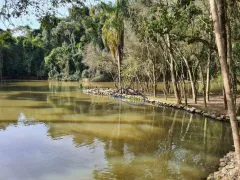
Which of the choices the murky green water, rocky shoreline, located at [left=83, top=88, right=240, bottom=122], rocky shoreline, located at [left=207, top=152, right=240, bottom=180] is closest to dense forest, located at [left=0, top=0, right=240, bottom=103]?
rocky shoreline, located at [left=83, top=88, right=240, bottom=122]

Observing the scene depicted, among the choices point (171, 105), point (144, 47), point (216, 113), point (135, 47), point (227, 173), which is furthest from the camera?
point (135, 47)

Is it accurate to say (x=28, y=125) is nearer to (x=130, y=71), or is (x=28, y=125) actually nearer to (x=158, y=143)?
(x=158, y=143)

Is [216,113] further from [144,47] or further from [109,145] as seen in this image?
[144,47]

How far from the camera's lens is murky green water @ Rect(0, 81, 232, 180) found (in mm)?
9672

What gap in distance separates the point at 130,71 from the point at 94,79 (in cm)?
2931

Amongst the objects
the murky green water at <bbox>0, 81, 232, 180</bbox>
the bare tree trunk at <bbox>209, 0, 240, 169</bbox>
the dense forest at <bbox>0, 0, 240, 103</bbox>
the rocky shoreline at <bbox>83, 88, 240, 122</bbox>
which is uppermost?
the dense forest at <bbox>0, 0, 240, 103</bbox>

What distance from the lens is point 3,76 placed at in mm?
72375

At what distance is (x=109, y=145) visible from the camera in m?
12.7

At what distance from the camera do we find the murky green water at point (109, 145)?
967cm

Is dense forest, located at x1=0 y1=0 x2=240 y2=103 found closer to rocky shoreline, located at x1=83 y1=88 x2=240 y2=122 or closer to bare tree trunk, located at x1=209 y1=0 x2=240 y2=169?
rocky shoreline, located at x1=83 y1=88 x2=240 y2=122

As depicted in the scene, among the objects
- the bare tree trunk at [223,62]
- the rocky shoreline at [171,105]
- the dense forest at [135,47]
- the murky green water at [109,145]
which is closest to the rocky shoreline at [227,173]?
the murky green water at [109,145]

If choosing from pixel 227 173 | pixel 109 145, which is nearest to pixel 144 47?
pixel 109 145

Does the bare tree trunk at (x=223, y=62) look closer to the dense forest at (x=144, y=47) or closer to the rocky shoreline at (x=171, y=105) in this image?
the dense forest at (x=144, y=47)

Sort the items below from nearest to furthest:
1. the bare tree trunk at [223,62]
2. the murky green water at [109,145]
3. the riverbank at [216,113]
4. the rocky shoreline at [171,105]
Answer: the bare tree trunk at [223,62]
the riverbank at [216,113]
the murky green water at [109,145]
the rocky shoreline at [171,105]
